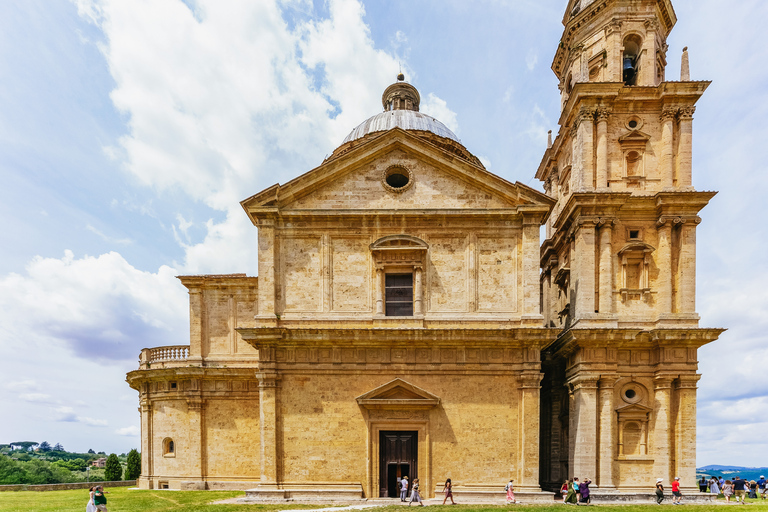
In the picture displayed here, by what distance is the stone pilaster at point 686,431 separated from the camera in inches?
805

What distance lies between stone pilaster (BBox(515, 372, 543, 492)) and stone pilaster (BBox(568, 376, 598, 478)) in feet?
8.11

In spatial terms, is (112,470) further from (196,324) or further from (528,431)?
(528,431)

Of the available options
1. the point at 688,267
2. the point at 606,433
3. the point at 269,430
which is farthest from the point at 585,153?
the point at 269,430

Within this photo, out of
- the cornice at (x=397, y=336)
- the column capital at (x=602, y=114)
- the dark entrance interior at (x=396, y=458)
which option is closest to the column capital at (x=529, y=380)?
the cornice at (x=397, y=336)

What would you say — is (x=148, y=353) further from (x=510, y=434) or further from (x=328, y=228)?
(x=510, y=434)

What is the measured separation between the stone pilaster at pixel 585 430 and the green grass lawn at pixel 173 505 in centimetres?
175

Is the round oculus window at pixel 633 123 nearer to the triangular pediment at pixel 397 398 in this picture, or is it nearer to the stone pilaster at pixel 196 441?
the triangular pediment at pixel 397 398

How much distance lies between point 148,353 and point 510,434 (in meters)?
19.8

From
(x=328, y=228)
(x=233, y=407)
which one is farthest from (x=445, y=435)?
(x=233, y=407)

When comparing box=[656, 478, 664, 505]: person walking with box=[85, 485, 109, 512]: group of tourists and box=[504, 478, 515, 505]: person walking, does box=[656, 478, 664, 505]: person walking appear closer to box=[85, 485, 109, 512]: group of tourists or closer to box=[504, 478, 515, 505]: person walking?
box=[504, 478, 515, 505]: person walking

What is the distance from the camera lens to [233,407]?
25781mm

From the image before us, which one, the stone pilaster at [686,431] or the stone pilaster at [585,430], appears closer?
the stone pilaster at [686,431]


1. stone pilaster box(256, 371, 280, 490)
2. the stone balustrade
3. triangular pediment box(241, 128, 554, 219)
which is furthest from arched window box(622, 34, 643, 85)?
the stone balustrade

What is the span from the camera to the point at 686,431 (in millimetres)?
20656
